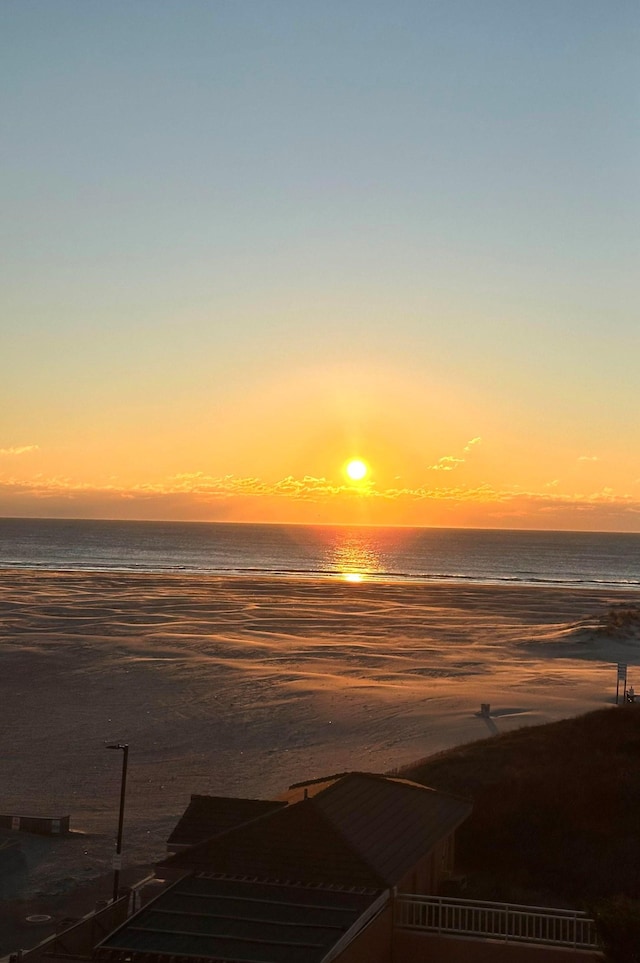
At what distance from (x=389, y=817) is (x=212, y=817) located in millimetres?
3230

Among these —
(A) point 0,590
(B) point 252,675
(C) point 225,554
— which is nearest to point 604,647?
(B) point 252,675

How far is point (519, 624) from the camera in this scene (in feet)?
229

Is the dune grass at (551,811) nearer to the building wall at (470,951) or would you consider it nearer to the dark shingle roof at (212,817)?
the building wall at (470,951)

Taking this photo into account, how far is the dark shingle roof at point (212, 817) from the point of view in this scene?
17.0 meters

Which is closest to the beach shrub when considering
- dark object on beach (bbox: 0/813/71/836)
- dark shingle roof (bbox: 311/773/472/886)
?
dark shingle roof (bbox: 311/773/472/886)

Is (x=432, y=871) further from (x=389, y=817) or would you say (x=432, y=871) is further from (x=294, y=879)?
(x=294, y=879)

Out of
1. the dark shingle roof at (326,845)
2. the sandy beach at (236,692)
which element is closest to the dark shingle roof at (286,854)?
the dark shingle roof at (326,845)

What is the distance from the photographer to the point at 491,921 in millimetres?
15797

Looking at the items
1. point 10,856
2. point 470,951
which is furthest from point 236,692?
point 470,951

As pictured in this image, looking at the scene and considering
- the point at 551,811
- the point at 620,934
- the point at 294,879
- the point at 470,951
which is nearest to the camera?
the point at 620,934

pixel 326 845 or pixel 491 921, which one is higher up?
pixel 326 845

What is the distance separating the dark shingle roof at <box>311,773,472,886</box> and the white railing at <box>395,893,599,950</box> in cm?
59

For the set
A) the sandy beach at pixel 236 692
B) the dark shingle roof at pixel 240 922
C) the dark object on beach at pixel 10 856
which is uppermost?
the dark shingle roof at pixel 240 922

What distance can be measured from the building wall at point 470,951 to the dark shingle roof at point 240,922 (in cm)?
102
